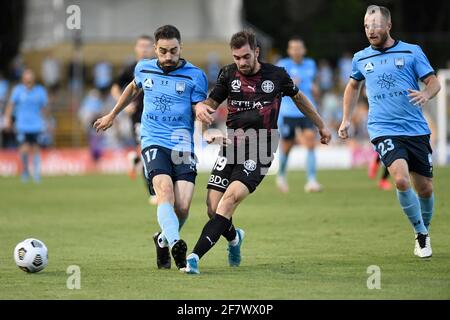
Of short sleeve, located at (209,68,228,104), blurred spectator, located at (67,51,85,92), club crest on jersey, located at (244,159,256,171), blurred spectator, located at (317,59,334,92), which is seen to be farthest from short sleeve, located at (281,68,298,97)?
blurred spectator, located at (67,51,85,92)

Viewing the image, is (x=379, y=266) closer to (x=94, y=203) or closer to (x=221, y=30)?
(x=94, y=203)

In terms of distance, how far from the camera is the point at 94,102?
33.0 meters

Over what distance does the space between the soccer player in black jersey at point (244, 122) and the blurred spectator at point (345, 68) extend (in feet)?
81.3

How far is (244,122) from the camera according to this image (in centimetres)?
971

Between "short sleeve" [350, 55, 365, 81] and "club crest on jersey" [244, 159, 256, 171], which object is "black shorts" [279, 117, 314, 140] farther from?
"club crest on jersey" [244, 159, 256, 171]

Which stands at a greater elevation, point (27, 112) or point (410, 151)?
point (27, 112)

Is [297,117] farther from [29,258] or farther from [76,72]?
[76,72]

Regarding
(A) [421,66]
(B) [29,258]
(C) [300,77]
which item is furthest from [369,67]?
(C) [300,77]

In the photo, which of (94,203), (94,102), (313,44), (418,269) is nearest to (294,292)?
(418,269)

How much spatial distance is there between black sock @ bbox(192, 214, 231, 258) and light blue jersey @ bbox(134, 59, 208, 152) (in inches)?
41.5

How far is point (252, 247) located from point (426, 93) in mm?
2879

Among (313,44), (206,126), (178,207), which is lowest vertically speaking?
(178,207)

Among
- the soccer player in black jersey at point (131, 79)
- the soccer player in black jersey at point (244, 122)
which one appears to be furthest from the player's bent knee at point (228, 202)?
the soccer player in black jersey at point (131, 79)

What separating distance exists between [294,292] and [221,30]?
3083 cm
